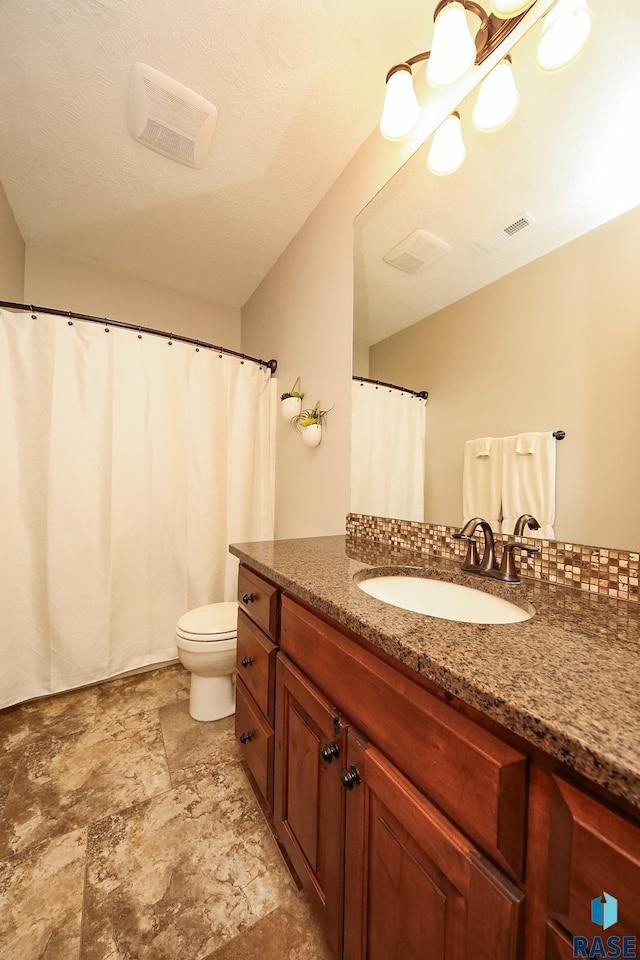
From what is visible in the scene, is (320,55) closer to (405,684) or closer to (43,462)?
(405,684)

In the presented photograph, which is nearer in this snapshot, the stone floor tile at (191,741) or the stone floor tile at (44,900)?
the stone floor tile at (44,900)

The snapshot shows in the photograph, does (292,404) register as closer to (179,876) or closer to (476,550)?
(476,550)

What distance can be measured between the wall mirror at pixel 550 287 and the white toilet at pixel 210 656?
0.99 metres

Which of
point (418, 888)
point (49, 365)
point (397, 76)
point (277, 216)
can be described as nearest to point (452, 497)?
point (418, 888)

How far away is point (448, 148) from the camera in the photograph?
1.06 metres

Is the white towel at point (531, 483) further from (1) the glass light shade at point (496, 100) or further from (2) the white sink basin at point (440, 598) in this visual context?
(1) the glass light shade at point (496, 100)

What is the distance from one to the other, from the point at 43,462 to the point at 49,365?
0.48 metres

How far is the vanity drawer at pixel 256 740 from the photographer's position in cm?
95

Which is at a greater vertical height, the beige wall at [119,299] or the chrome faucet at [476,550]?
the beige wall at [119,299]

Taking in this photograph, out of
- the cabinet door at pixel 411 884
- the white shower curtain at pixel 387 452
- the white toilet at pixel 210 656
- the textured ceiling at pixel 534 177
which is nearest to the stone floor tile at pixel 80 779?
the white toilet at pixel 210 656

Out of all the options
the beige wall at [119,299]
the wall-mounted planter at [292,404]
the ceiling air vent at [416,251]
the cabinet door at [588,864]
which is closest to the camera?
the cabinet door at [588,864]

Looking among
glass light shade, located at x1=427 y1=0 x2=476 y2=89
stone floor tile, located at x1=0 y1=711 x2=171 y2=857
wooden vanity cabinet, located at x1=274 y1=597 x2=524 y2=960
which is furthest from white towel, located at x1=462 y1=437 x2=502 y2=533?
stone floor tile, located at x1=0 y1=711 x2=171 y2=857

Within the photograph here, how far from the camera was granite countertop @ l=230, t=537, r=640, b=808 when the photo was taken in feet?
1.01

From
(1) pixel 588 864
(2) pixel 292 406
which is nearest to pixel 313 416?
(2) pixel 292 406
